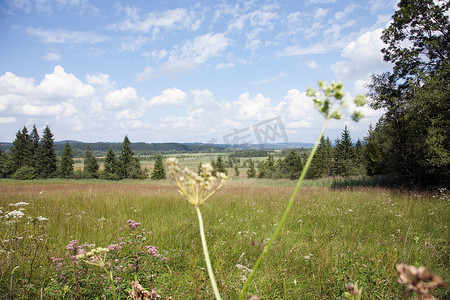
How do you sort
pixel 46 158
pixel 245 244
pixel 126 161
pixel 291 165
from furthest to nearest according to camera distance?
pixel 291 165 → pixel 126 161 → pixel 46 158 → pixel 245 244

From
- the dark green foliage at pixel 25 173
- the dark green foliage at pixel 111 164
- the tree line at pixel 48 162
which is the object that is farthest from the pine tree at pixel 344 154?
the dark green foliage at pixel 25 173

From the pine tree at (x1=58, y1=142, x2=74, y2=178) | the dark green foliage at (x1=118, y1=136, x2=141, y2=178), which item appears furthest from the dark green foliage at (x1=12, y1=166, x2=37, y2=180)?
the dark green foliage at (x1=118, y1=136, x2=141, y2=178)

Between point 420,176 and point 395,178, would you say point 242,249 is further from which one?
point 395,178

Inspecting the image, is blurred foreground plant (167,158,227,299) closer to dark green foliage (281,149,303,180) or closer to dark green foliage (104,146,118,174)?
dark green foliage (281,149,303,180)

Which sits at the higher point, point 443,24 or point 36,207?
point 443,24

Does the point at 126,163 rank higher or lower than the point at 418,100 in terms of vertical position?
lower

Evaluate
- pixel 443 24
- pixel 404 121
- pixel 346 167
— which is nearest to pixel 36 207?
pixel 404 121

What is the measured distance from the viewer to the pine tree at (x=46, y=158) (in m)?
46.3

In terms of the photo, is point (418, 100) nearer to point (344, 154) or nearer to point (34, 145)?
point (344, 154)

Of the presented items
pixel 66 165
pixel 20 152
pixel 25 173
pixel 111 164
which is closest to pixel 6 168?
pixel 20 152

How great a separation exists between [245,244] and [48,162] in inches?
2214

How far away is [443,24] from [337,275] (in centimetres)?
1744

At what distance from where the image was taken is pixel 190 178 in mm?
773

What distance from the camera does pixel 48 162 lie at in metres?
47.2
